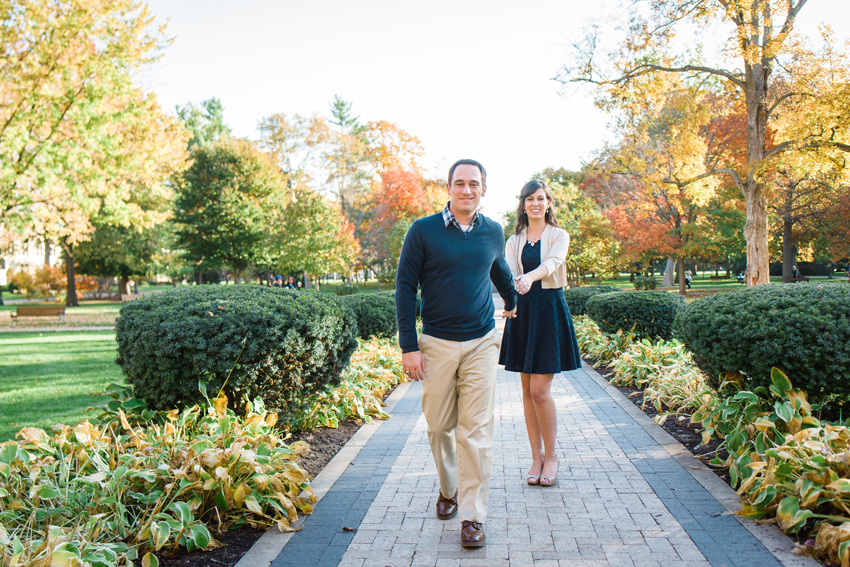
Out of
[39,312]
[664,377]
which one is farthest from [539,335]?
[39,312]

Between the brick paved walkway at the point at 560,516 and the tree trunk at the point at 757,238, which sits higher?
the tree trunk at the point at 757,238

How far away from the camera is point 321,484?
13.3 ft

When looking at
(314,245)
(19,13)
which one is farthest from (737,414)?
(314,245)

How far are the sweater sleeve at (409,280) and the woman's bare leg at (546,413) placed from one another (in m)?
1.14

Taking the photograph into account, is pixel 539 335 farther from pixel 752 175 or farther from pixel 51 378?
pixel 752 175

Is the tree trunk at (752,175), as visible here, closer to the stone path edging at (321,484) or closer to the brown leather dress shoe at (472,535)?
the stone path edging at (321,484)

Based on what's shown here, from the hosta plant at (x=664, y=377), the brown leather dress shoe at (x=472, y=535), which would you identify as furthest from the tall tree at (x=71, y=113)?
the brown leather dress shoe at (x=472, y=535)

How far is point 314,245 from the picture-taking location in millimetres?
27109

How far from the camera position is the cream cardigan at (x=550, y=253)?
3.80 metres

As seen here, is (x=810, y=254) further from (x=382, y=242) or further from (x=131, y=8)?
(x=131, y=8)

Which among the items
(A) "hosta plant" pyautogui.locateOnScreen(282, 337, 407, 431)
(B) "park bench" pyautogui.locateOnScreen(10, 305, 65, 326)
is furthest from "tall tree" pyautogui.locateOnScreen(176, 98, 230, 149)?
(A) "hosta plant" pyautogui.locateOnScreen(282, 337, 407, 431)

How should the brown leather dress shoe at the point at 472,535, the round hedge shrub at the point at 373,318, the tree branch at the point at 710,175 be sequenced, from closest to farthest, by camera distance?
the brown leather dress shoe at the point at 472,535
the round hedge shrub at the point at 373,318
the tree branch at the point at 710,175

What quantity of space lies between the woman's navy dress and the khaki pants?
2.16 feet

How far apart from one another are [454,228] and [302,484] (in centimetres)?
189
